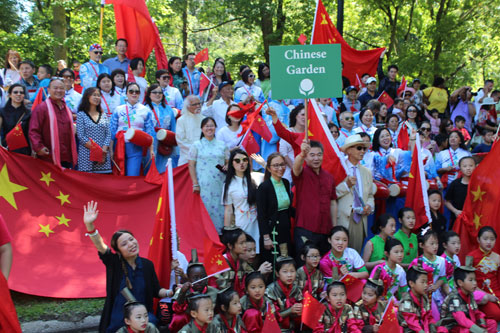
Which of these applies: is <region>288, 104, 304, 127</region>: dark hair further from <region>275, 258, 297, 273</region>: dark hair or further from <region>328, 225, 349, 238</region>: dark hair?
<region>275, 258, 297, 273</region>: dark hair

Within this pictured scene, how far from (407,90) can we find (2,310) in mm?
10768

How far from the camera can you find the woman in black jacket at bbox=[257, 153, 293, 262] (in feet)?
20.9

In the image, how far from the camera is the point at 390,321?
563cm

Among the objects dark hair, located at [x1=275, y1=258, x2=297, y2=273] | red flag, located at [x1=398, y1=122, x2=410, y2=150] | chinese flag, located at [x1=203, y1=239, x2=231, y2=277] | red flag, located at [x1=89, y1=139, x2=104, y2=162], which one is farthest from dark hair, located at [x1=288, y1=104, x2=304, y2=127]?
red flag, located at [x1=398, y1=122, x2=410, y2=150]

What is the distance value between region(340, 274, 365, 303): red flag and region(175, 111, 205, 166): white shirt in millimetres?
2952

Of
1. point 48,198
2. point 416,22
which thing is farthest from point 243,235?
point 416,22

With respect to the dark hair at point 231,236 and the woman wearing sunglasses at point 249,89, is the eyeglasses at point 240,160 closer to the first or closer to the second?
the dark hair at point 231,236

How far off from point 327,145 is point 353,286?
1.77m

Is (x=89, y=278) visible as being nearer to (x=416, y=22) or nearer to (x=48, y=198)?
(x=48, y=198)

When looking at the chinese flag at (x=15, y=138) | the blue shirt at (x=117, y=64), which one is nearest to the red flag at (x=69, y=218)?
the chinese flag at (x=15, y=138)

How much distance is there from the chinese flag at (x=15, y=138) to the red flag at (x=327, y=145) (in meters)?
3.59

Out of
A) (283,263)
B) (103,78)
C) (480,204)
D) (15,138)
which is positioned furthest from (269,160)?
(103,78)

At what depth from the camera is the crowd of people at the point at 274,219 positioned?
5.46 m

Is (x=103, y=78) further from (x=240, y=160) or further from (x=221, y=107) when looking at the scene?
(x=240, y=160)
